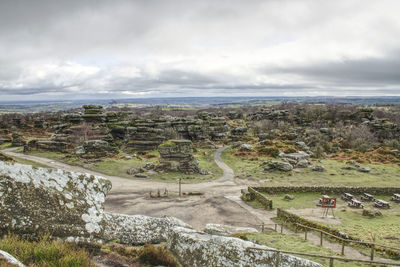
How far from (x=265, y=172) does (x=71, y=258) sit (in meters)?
38.8

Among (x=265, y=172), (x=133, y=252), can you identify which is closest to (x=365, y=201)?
(x=265, y=172)

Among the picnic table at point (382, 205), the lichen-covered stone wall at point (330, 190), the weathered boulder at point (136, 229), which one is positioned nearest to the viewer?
the weathered boulder at point (136, 229)

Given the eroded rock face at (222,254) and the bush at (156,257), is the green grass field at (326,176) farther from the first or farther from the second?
the bush at (156,257)

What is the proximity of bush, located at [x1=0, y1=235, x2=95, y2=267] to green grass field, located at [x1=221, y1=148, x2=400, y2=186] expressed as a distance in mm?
31774

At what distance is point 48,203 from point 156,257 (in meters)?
3.57

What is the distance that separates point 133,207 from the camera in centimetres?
2441

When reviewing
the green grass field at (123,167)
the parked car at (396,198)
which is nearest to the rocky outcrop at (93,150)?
the green grass field at (123,167)

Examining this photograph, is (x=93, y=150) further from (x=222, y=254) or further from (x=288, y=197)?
(x=222, y=254)

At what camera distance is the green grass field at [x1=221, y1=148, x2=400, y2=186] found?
3681 centimetres

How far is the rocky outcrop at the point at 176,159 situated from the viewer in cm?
4072

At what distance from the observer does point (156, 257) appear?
7.85m

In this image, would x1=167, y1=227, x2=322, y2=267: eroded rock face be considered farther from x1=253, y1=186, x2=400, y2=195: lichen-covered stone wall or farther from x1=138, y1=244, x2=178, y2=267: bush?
x1=253, y1=186, x2=400, y2=195: lichen-covered stone wall

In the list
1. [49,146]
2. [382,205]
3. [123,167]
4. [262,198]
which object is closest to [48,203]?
[262,198]

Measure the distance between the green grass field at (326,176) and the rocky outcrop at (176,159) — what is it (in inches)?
305
